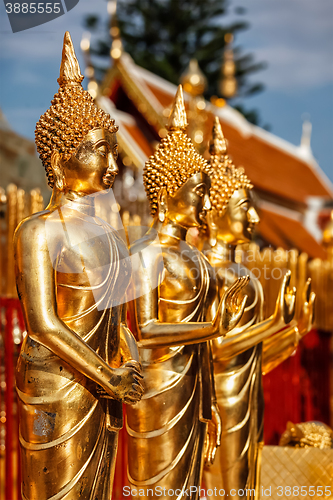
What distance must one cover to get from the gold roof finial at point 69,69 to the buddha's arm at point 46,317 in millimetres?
618

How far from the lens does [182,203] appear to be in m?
3.28

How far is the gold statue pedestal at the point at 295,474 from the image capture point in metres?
3.98

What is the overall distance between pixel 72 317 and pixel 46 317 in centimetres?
14

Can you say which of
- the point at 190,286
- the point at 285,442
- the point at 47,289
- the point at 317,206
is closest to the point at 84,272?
the point at 47,289

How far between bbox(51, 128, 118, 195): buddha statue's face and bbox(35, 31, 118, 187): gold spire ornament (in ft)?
0.09

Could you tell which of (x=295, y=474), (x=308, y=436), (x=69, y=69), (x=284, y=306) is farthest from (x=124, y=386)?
(x=308, y=436)

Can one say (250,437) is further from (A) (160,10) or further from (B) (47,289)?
(A) (160,10)

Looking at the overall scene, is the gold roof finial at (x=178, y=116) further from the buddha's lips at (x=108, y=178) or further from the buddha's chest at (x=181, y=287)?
the buddha's lips at (x=108, y=178)

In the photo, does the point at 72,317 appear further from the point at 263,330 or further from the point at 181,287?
the point at 263,330

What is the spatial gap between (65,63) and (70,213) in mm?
588

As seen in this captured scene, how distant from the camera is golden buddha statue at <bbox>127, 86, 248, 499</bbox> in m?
2.99

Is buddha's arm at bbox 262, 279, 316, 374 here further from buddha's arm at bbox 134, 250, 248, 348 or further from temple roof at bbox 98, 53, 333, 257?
temple roof at bbox 98, 53, 333, 257

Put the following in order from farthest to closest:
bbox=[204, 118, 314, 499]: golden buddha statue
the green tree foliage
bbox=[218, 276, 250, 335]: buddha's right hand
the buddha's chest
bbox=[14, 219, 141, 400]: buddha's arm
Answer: the green tree foliage
bbox=[204, 118, 314, 499]: golden buddha statue
the buddha's chest
bbox=[218, 276, 250, 335]: buddha's right hand
bbox=[14, 219, 141, 400]: buddha's arm

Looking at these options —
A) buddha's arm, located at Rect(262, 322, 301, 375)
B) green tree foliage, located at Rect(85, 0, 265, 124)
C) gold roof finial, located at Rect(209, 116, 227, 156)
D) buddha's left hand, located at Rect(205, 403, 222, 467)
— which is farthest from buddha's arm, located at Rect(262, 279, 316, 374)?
green tree foliage, located at Rect(85, 0, 265, 124)
